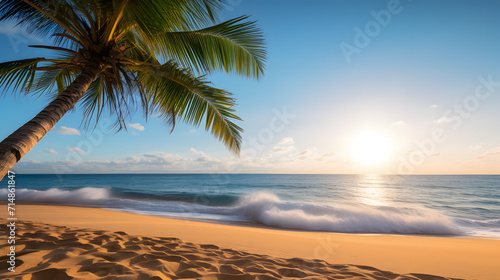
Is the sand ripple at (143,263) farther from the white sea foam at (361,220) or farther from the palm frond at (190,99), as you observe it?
the white sea foam at (361,220)

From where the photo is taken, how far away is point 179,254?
9.88ft

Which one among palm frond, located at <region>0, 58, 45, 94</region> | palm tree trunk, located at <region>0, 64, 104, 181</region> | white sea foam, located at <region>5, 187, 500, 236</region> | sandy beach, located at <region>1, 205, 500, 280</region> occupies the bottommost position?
white sea foam, located at <region>5, 187, 500, 236</region>

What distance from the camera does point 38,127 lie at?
7.82ft

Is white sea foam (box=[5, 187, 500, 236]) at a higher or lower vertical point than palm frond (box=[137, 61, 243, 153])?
lower

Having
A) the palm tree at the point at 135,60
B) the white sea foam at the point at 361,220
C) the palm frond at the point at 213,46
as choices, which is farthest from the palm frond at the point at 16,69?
the white sea foam at the point at 361,220

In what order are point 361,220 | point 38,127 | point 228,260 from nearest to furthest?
1. point 38,127
2. point 228,260
3. point 361,220

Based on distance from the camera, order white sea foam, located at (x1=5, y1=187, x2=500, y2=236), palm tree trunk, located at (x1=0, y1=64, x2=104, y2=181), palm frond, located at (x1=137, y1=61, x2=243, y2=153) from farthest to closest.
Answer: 1. white sea foam, located at (x1=5, y1=187, x2=500, y2=236)
2. palm frond, located at (x1=137, y1=61, x2=243, y2=153)
3. palm tree trunk, located at (x1=0, y1=64, x2=104, y2=181)

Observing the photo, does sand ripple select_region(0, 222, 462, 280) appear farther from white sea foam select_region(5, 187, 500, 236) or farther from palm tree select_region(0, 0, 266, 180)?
white sea foam select_region(5, 187, 500, 236)

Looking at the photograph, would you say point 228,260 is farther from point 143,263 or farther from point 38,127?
point 38,127

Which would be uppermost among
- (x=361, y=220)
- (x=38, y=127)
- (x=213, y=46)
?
(x=213, y=46)

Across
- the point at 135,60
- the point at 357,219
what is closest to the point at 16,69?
the point at 135,60

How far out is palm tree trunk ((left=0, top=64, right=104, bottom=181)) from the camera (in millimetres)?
1991

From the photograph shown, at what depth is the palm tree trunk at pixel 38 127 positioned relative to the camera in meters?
1.99

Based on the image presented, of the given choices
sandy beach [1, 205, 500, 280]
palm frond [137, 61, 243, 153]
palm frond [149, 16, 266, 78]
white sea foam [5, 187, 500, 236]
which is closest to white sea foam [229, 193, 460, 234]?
white sea foam [5, 187, 500, 236]
